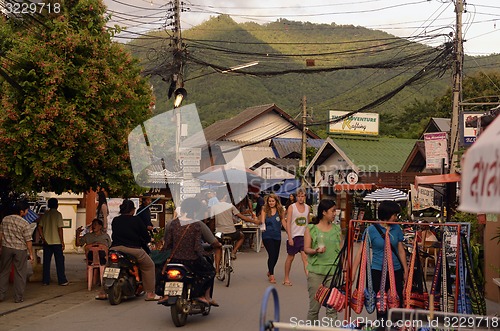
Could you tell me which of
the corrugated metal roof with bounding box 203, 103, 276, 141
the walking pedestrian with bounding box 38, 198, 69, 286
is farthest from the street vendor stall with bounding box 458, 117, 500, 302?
the corrugated metal roof with bounding box 203, 103, 276, 141

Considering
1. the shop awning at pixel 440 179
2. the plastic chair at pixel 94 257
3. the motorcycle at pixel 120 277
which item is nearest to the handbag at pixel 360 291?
the shop awning at pixel 440 179

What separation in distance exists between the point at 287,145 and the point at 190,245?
162 feet

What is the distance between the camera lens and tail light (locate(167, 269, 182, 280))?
1003cm

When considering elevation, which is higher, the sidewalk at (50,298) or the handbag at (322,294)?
the handbag at (322,294)

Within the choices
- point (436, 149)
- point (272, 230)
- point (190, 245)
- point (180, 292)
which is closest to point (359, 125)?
point (436, 149)

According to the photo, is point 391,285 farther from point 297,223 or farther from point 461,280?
point 297,223

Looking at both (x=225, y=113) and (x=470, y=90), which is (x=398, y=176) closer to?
(x=470, y=90)

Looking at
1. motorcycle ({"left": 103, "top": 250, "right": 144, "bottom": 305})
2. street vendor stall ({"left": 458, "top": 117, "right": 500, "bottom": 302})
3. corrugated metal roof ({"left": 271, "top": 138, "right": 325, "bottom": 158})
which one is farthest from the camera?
corrugated metal roof ({"left": 271, "top": 138, "right": 325, "bottom": 158})

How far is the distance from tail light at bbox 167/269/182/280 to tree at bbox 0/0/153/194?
153 inches

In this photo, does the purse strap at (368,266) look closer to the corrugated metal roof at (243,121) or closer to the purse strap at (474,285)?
the purse strap at (474,285)

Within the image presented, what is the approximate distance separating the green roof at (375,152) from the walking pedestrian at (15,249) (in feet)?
90.4

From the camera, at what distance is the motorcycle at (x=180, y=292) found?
995 cm

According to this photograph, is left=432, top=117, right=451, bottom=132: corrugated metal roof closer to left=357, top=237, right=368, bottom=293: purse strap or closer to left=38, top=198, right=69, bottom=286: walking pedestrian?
left=38, top=198, right=69, bottom=286: walking pedestrian

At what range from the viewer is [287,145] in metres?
59.5
